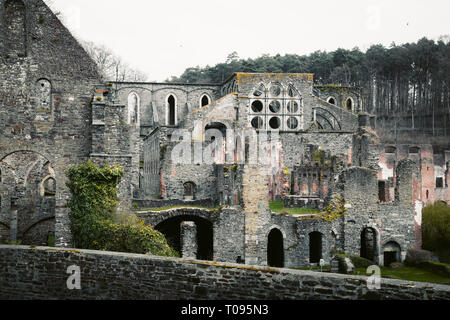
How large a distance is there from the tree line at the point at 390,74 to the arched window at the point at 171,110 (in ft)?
59.6

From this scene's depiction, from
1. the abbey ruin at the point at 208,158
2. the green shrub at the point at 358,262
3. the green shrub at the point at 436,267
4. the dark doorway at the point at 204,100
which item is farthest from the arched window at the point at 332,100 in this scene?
the green shrub at the point at 358,262

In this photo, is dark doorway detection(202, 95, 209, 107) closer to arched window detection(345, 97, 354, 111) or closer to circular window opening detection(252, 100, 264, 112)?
circular window opening detection(252, 100, 264, 112)

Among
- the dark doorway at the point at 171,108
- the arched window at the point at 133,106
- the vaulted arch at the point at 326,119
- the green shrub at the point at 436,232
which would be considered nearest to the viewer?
the green shrub at the point at 436,232

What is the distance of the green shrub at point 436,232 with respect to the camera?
25953mm

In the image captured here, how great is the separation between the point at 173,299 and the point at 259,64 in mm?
55167

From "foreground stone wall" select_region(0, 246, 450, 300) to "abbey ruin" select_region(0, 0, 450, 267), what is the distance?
6.44m

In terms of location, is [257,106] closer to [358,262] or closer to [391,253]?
[391,253]

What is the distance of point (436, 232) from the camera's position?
26047mm

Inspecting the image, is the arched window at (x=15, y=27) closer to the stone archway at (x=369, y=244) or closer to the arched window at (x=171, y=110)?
the stone archway at (x=369, y=244)

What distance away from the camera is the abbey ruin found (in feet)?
49.6

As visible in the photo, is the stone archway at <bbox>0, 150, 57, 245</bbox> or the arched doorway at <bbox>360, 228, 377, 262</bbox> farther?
the arched doorway at <bbox>360, 228, 377, 262</bbox>

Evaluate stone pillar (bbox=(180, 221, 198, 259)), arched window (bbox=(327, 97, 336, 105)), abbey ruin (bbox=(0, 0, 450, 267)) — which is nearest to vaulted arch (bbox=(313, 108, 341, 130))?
abbey ruin (bbox=(0, 0, 450, 267))

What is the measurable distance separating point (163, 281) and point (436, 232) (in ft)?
75.8

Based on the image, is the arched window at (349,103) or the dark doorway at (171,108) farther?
the arched window at (349,103)
